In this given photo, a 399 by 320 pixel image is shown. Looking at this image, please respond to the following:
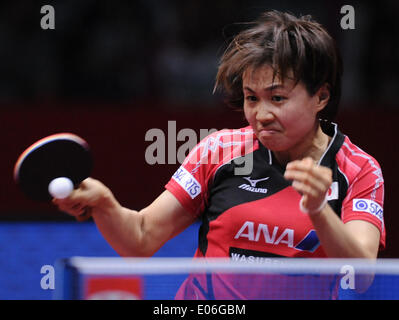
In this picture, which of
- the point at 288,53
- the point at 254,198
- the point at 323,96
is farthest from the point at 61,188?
the point at 323,96

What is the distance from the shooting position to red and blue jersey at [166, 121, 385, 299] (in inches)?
85.7

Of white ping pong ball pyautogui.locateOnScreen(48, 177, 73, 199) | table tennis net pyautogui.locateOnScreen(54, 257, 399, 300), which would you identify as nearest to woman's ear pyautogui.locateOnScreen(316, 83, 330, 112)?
table tennis net pyautogui.locateOnScreen(54, 257, 399, 300)

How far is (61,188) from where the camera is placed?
6.39ft

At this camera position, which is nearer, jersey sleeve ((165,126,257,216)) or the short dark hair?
the short dark hair

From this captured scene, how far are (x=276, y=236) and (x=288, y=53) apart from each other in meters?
0.55

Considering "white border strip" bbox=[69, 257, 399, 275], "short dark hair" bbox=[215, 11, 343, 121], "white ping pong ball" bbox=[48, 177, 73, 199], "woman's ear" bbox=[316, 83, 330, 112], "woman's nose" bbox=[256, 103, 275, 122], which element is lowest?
"white border strip" bbox=[69, 257, 399, 275]

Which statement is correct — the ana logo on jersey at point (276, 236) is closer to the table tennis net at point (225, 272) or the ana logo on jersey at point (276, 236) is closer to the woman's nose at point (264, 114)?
the table tennis net at point (225, 272)

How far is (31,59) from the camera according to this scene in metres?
5.60

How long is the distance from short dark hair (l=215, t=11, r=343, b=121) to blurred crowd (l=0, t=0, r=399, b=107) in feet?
10.8

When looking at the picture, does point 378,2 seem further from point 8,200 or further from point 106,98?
point 8,200

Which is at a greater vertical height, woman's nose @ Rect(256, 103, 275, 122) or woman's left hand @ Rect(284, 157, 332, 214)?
woman's nose @ Rect(256, 103, 275, 122)

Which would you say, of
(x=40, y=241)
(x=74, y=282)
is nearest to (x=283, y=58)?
(x=74, y=282)

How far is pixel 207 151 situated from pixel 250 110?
264 mm

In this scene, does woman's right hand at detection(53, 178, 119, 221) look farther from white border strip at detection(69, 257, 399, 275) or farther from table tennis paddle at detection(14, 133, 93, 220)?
white border strip at detection(69, 257, 399, 275)
